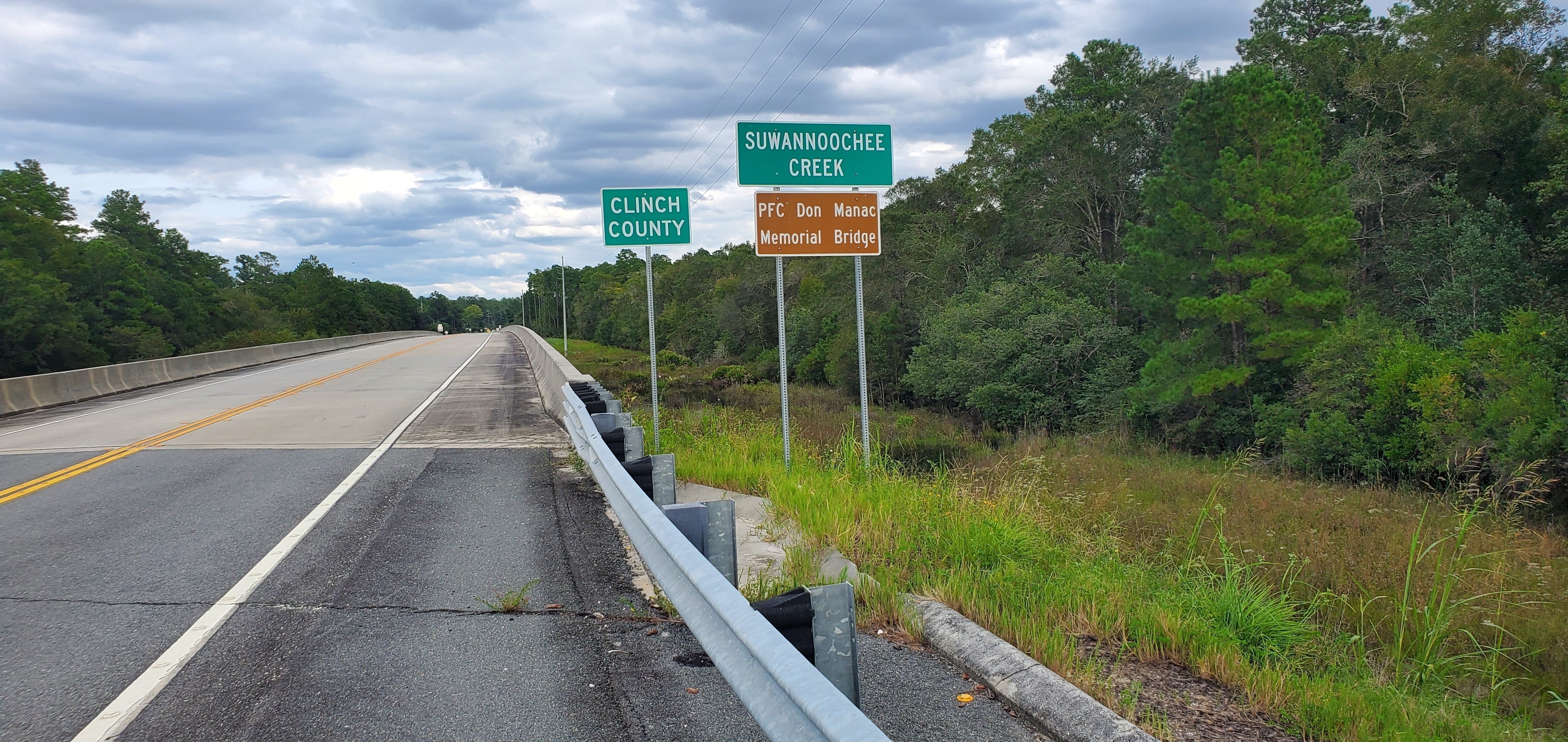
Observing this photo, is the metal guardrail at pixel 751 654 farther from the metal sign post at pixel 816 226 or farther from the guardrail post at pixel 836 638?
the metal sign post at pixel 816 226

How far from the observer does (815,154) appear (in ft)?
31.6

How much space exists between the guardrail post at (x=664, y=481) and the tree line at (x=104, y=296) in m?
47.7

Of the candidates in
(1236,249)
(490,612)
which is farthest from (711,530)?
(1236,249)

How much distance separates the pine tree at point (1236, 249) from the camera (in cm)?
3064

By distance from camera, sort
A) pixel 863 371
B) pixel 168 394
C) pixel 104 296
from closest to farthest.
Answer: pixel 863 371, pixel 168 394, pixel 104 296

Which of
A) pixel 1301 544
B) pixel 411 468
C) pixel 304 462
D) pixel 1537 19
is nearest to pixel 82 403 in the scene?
pixel 304 462

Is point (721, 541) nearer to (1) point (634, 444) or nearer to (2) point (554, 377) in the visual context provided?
(1) point (634, 444)

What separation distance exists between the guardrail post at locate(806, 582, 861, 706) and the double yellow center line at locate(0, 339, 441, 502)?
9509mm

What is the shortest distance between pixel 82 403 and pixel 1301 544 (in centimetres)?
2412

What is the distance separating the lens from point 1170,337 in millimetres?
35000

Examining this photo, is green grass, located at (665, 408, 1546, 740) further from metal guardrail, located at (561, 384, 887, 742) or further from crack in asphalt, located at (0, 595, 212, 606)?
crack in asphalt, located at (0, 595, 212, 606)

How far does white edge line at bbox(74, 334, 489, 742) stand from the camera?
392 cm

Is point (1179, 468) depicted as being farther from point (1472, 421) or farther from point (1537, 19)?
point (1537, 19)

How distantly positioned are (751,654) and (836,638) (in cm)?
32
